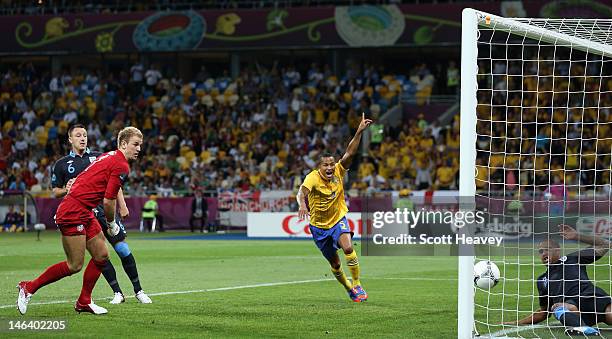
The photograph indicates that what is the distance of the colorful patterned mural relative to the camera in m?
38.5

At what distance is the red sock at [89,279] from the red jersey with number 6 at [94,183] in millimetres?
803

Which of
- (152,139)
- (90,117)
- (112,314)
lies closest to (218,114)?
(152,139)

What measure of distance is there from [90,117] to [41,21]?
4.96 metres

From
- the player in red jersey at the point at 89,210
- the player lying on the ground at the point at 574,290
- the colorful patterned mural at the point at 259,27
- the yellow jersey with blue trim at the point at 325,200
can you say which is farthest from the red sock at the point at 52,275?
the colorful patterned mural at the point at 259,27

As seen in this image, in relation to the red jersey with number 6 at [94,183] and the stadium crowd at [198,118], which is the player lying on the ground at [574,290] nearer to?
the red jersey with number 6 at [94,183]

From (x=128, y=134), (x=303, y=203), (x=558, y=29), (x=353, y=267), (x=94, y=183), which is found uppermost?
(x=558, y=29)

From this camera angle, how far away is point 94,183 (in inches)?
435

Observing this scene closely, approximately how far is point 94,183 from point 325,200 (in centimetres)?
405

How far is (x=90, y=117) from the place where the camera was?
42562mm

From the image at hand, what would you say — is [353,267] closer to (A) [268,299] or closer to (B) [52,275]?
(A) [268,299]

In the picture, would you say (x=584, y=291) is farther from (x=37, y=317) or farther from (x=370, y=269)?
(x=370, y=269)

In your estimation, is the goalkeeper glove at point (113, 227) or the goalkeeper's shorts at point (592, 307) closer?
the goalkeeper's shorts at point (592, 307)

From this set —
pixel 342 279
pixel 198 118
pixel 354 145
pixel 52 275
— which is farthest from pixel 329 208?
pixel 198 118

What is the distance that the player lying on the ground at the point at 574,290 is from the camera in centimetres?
1021
